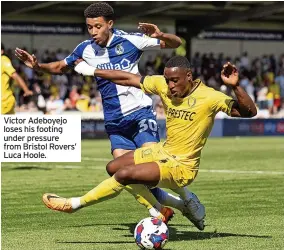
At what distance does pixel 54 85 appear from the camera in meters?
38.3

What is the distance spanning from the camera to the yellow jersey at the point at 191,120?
9305mm

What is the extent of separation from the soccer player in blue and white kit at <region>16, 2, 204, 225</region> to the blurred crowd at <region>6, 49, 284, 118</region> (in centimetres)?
1999

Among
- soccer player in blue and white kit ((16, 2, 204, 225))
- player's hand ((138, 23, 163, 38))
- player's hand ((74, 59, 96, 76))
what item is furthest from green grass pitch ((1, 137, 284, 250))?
player's hand ((138, 23, 163, 38))

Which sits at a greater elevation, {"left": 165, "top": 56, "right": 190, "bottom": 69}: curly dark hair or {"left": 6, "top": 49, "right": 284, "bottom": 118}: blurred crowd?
{"left": 165, "top": 56, "right": 190, "bottom": 69}: curly dark hair

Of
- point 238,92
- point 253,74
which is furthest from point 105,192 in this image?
point 253,74

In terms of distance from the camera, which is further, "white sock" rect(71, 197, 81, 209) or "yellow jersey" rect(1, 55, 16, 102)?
"yellow jersey" rect(1, 55, 16, 102)

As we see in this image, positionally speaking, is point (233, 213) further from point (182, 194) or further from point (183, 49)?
point (183, 49)

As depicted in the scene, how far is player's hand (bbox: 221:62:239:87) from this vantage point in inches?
347

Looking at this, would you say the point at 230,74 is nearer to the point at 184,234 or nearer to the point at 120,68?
the point at 184,234

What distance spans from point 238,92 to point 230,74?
20cm

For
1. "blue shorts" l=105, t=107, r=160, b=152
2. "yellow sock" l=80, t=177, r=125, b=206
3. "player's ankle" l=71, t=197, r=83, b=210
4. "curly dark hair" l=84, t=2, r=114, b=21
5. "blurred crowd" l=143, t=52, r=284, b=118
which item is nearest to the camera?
"yellow sock" l=80, t=177, r=125, b=206

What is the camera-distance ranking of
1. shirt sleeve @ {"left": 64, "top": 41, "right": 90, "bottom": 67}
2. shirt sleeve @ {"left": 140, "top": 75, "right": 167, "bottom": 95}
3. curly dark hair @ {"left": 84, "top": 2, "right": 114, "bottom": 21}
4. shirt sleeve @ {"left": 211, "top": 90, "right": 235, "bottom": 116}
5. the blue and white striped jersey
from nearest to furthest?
shirt sleeve @ {"left": 211, "top": 90, "right": 235, "bottom": 116} → shirt sleeve @ {"left": 140, "top": 75, "right": 167, "bottom": 95} → curly dark hair @ {"left": 84, "top": 2, "right": 114, "bottom": 21} → the blue and white striped jersey → shirt sleeve @ {"left": 64, "top": 41, "right": 90, "bottom": 67}

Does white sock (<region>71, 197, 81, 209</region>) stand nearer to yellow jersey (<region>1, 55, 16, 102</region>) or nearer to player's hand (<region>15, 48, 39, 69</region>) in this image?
player's hand (<region>15, 48, 39, 69</region>)

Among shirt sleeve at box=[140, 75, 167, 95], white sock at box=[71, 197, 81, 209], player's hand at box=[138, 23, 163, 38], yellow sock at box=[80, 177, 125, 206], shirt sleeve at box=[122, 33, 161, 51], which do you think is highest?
player's hand at box=[138, 23, 163, 38]
